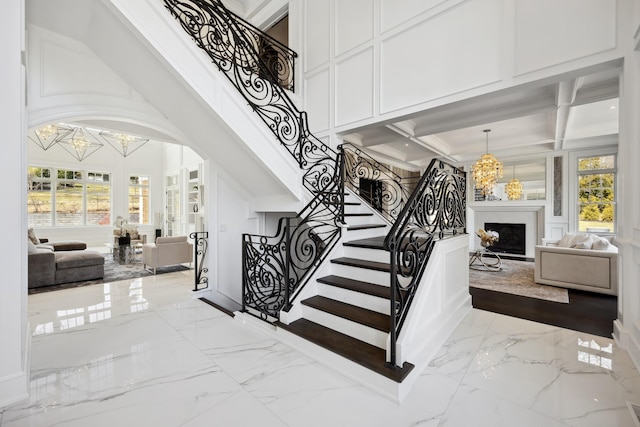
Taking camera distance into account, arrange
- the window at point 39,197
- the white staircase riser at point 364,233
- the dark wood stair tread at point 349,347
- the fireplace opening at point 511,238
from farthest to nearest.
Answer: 1. the window at point 39,197
2. the fireplace opening at point 511,238
3. the white staircase riser at point 364,233
4. the dark wood stair tread at point 349,347

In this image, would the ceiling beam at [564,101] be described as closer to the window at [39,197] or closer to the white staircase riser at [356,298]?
the white staircase riser at [356,298]

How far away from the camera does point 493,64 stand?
2.74 meters

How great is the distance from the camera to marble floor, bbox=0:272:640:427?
5.36ft

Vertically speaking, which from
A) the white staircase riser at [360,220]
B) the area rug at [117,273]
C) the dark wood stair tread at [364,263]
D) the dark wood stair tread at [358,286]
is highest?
the white staircase riser at [360,220]

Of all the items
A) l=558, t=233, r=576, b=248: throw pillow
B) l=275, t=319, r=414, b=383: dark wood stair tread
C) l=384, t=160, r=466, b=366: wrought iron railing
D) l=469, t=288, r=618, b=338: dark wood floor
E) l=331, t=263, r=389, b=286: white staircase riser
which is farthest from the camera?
l=558, t=233, r=576, b=248: throw pillow

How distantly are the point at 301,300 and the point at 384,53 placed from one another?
3153 mm

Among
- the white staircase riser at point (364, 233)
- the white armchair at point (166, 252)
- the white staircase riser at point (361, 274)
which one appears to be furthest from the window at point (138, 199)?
the white staircase riser at point (361, 274)

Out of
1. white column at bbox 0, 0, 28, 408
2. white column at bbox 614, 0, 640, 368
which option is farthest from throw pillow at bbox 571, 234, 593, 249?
white column at bbox 0, 0, 28, 408

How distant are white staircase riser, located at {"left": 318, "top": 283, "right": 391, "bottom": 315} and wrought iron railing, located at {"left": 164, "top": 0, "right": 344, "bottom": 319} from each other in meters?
0.27

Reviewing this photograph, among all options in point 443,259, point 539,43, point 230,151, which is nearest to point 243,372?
point 443,259

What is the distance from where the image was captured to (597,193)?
675cm

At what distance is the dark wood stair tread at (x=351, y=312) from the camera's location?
2246mm

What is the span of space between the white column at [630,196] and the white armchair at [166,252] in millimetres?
6638

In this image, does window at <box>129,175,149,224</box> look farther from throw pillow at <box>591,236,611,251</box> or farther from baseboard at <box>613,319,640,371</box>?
throw pillow at <box>591,236,611,251</box>
